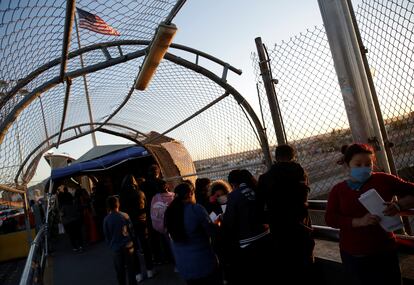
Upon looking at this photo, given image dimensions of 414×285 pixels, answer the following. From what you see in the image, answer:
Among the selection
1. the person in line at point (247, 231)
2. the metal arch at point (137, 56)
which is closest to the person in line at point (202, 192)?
the metal arch at point (137, 56)

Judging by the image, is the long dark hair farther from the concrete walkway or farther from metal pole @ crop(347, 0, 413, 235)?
the concrete walkway

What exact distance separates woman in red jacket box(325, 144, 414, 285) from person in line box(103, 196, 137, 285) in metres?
3.39

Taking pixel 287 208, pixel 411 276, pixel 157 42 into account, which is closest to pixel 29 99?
pixel 157 42

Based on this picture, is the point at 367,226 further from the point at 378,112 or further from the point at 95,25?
the point at 95,25

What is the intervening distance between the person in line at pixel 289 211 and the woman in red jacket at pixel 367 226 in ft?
2.62

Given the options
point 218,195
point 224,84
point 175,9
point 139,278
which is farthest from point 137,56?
point 139,278

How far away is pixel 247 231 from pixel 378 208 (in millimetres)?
1490

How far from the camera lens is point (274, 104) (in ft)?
13.5

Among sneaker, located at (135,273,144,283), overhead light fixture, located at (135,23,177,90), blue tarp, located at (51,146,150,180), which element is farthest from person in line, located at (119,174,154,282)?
blue tarp, located at (51,146,150,180)

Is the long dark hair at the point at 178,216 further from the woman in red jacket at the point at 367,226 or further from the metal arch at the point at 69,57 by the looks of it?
the metal arch at the point at 69,57

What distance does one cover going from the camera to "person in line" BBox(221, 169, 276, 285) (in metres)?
3.37

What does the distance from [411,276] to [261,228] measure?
1327mm

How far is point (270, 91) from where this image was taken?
4.11 m

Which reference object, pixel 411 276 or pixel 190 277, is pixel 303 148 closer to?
pixel 411 276
